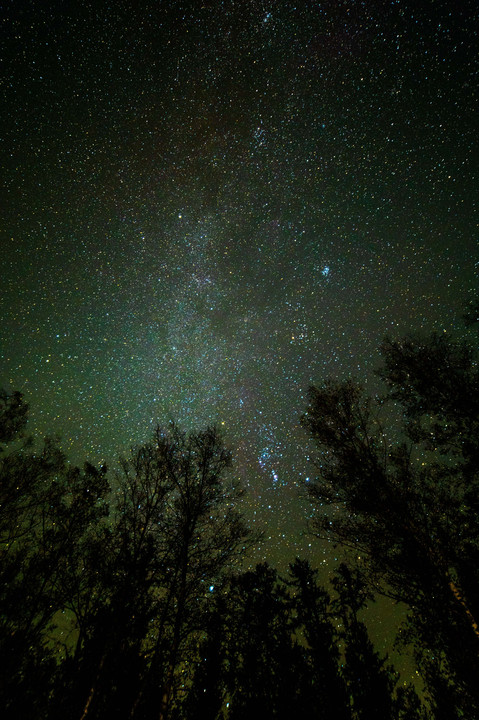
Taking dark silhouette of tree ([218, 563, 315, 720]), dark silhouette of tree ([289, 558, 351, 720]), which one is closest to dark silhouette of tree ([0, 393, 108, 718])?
dark silhouette of tree ([218, 563, 315, 720])

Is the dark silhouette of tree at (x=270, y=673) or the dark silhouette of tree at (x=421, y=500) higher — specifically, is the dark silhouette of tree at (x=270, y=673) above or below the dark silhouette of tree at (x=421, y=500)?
below

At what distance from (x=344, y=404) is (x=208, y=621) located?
24.5 feet

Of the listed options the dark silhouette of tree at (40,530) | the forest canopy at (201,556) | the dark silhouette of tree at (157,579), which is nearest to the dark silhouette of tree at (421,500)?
the forest canopy at (201,556)

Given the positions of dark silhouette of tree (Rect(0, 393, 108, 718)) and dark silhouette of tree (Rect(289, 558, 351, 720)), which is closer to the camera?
dark silhouette of tree (Rect(0, 393, 108, 718))

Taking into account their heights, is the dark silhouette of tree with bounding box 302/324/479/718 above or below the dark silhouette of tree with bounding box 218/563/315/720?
above

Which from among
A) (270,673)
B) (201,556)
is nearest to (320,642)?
(270,673)

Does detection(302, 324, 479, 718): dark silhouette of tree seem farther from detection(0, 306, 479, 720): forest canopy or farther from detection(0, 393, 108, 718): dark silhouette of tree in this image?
detection(0, 393, 108, 718): dark silhouette of tree

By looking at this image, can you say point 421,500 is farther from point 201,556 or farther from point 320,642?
point 320,642

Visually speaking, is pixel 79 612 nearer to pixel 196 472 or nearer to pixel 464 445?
pixel 196 472

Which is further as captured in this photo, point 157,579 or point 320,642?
point 320,642

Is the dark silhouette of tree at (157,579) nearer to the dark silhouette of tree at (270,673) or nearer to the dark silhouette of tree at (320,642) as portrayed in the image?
the dark silhouette of tree at (270,673)

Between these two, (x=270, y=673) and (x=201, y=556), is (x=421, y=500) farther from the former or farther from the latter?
(x=270, y=673)

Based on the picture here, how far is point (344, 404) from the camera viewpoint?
10047 mm

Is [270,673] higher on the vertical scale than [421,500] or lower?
lower
